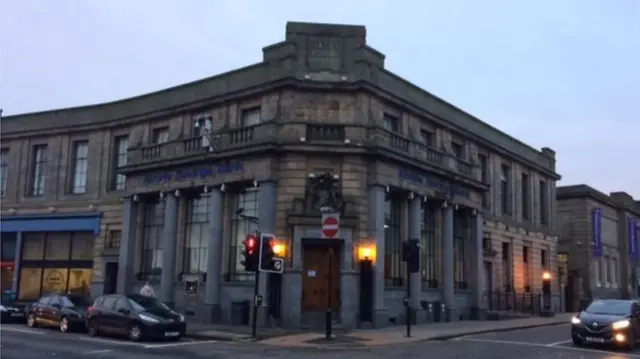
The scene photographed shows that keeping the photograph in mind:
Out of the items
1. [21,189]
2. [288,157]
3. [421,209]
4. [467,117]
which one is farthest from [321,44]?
[21,189]

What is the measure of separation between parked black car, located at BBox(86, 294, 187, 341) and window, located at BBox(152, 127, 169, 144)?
10952 millimetres

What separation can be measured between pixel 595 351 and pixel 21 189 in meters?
30.4

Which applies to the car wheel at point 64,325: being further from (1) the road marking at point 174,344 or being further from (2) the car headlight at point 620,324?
(2) the car headlight at point 620,324

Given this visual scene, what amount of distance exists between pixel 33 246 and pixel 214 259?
48.3 ft

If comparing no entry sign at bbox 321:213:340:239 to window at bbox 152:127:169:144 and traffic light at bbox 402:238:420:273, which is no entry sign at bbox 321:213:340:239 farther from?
window at bbox 152:127:169:144

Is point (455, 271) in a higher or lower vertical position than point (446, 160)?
lower

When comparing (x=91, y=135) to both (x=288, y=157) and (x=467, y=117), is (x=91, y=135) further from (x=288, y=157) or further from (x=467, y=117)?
(x=467, y=117)

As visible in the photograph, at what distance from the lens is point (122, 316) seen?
20.7m

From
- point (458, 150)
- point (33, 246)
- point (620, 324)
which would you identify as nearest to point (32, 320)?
point (33, 246)

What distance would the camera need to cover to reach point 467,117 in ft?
115

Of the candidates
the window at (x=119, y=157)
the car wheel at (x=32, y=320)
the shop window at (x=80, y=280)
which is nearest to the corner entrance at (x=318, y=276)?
the car wheel at (x=32, y=320)

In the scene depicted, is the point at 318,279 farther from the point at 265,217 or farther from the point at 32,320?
the point at 32,320

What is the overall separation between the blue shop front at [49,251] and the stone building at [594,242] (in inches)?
1292

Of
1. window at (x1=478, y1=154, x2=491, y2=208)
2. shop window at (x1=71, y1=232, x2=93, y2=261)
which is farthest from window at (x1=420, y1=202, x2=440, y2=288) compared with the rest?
shop window at (x1=71, y1=232, x2=93, y2=261)
